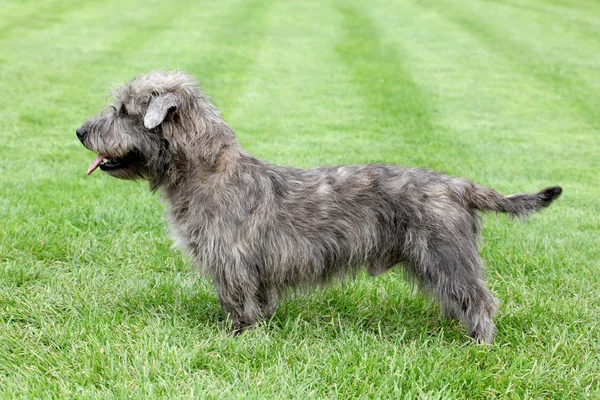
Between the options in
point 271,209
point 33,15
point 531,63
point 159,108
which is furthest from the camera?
point 33,15

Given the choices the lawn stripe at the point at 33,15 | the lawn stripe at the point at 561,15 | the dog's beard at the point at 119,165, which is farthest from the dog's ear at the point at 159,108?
the lawn stripe at the point at 561,15

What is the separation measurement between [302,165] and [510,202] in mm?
4236

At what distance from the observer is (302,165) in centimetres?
812

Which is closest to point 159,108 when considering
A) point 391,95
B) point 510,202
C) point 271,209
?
point 271,209

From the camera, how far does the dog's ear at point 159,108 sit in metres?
3.76

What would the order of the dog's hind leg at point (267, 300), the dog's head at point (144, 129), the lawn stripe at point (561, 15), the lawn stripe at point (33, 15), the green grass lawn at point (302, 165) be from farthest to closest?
1. the lawn stripe at point (561, 15)
2. the lawn stripe at point (33, 15)
3. the dog's hind leg at point (267, 300)
4. the dog's head at point (144, 129)
5. the green grass lawn at point (302, 165)

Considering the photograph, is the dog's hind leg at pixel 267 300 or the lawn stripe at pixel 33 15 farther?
the lawn stripe at pixel 33 15

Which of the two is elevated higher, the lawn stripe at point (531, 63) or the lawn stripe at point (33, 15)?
the lawn stripe at point (33, 15)

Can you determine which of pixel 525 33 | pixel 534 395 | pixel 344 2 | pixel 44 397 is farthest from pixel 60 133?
pixel 344 2

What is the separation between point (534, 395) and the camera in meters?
3.43

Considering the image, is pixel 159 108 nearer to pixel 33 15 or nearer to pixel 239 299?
pixel 239 299

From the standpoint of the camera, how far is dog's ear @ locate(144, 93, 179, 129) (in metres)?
3.76

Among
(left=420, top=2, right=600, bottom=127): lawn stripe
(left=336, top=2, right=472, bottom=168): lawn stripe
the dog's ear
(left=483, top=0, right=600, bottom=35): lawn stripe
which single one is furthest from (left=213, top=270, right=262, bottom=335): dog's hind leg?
(left=483, top=0, right=600, bottom=35): lawn stripe

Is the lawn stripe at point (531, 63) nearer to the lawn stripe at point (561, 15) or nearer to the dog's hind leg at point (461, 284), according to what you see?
the lawn stripe at point (561, 15)
